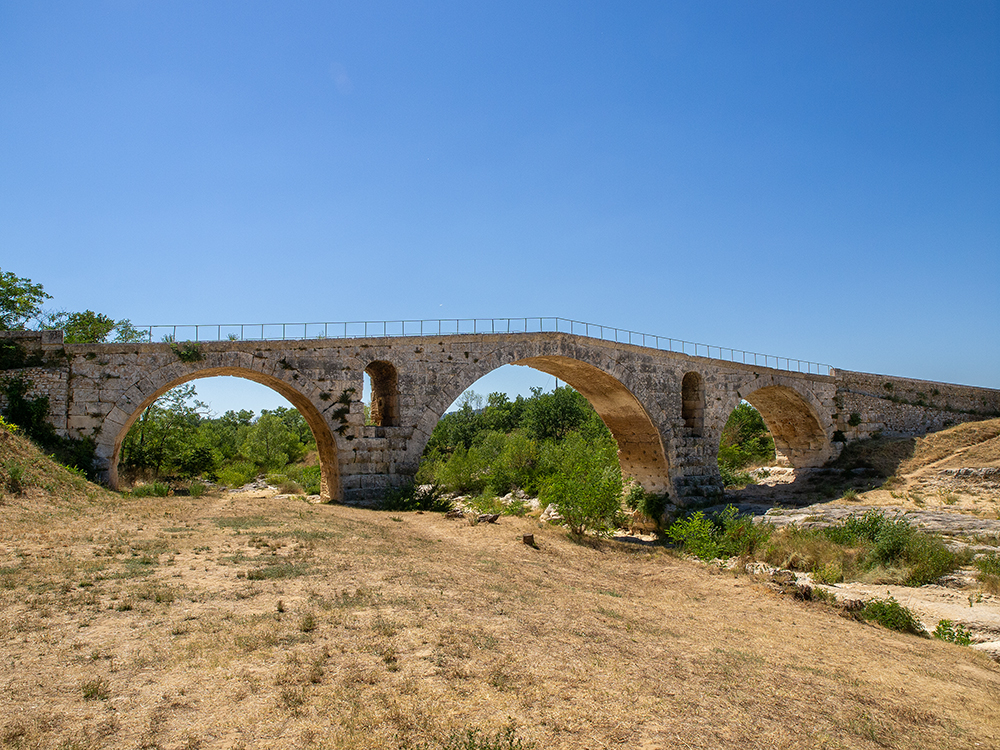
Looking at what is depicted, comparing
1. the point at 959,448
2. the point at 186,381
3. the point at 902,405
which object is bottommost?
the point at 959,448

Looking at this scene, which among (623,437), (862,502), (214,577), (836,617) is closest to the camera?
(214,577)

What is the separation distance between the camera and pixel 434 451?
3744cm

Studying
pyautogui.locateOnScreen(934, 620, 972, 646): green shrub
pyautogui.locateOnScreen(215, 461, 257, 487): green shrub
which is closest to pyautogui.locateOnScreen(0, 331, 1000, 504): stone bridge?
pyautogui.locateOnScreen(215, 461, 257, 487): green shrub

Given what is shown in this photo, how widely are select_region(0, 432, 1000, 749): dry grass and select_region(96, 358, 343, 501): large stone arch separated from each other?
623cm

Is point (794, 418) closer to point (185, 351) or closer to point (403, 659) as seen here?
point (185, 351)

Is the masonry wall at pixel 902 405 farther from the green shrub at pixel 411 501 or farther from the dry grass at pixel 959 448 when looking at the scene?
the green shrub at pixel 411 501

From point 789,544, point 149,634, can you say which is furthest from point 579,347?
point 149,634

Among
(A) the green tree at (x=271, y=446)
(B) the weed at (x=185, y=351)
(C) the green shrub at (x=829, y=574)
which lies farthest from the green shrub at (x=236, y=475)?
(C) the green shrub at (x=829, y=574)

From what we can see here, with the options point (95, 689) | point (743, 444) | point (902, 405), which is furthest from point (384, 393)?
point (743, 444)

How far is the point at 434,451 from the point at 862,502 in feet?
73.5

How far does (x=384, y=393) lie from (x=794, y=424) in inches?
887

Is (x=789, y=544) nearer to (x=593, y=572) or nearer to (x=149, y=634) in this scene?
(x=593, y=572)

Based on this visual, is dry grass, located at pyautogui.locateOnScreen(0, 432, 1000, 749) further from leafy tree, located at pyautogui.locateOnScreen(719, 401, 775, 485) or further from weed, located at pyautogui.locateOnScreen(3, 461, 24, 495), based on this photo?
leafy tree, located at pyautogui.locateOnScreen(719, 401, 775, 485)

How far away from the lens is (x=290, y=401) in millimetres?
20672
